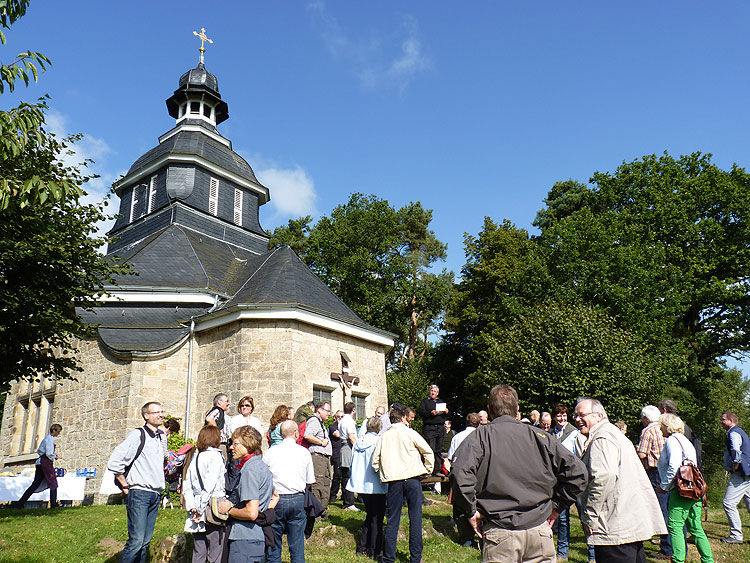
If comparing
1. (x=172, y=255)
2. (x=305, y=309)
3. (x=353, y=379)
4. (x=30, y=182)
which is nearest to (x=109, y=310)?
(x=172, y=255)

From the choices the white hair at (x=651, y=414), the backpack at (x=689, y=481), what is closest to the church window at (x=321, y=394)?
the white hair at (x=651, y=414)

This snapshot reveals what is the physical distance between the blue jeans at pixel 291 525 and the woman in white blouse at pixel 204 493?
59 centimetres

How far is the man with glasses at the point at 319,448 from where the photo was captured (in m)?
8.96

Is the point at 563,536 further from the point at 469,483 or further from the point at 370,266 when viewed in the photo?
the point at 370,266

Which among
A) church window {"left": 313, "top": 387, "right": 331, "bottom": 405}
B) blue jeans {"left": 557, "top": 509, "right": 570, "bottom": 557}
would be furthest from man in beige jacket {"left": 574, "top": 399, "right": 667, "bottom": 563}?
church window {"left": 313, "top": 387, "right": 331, "bottom": 405}

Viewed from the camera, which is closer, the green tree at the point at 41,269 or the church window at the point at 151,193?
the green tree at the point at 41,269

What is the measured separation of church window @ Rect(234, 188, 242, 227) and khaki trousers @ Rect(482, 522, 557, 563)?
24701 mm

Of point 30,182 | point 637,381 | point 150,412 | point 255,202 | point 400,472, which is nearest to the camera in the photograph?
point 30,182

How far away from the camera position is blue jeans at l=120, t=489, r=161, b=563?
20.1ft

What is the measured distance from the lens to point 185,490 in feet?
19.1

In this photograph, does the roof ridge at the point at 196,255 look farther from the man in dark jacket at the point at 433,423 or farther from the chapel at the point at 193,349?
the man in dark jacket at the point at 433,423

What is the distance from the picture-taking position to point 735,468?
8.36 meters

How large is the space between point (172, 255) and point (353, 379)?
8798 millimetres

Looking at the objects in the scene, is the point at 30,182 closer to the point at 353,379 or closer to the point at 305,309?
the point at 305,309
